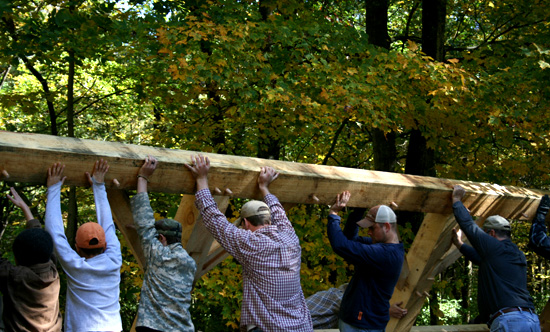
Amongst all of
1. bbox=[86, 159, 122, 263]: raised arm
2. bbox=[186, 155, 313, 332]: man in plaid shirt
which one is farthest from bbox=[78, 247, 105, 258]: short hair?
bbox=[186, 155, 313, 332]: man in plaid shirt

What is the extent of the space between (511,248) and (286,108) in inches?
163

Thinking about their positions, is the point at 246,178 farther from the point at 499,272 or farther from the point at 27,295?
the point at 499,272

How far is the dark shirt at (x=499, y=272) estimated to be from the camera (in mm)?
4691

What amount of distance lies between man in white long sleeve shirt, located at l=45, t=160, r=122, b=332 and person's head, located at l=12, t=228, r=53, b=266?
9cm

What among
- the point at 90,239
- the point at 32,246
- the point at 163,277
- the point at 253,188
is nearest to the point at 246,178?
the point at 253,188

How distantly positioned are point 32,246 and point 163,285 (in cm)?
81

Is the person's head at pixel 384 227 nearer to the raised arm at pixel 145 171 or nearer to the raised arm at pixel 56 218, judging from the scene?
the raised arm at pixel 145 171

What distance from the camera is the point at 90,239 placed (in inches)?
128

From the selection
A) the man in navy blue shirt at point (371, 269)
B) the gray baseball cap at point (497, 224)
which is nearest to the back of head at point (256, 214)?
the man in navy blue shirt at point (371, 269)

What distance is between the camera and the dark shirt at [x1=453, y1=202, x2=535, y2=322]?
185 inches

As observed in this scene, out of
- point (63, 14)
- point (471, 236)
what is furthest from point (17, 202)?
point (63, 14)

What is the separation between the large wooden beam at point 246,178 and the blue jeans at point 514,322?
1104mm

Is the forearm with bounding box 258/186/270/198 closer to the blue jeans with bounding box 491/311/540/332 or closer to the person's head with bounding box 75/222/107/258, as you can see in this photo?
the person's head with bounding box 75/222/107/258

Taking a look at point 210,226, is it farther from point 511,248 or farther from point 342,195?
point 511,248
